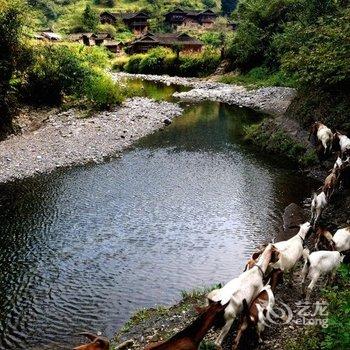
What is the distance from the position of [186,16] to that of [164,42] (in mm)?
36225

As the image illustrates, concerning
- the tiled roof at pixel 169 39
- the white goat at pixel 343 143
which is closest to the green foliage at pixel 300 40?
the white goat at pixel 343 143

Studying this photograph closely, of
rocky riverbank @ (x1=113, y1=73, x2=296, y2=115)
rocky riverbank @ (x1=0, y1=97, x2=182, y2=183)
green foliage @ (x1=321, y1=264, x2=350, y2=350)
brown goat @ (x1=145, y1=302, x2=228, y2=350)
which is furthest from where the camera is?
rocky riverbank @ (x1=113, y1=73, x2=296, y2=115)

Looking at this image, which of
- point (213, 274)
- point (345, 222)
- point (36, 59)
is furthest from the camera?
point (36, 59)

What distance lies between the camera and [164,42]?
97.6 m

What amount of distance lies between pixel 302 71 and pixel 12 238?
59.5 ft

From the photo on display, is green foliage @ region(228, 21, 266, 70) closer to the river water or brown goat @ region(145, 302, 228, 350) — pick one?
the river water

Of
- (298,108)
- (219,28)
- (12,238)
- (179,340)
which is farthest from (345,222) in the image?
(219,28)

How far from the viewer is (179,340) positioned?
7508 millimetres

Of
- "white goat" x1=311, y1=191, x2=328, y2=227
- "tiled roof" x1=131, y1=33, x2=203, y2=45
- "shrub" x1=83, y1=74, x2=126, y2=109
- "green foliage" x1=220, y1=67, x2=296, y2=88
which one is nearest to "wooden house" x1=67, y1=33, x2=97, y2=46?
"tiled roof" x1=131, y1=33, x2=203, y2=45

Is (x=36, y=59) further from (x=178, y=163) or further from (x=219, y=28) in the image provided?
(x=219, y=28)

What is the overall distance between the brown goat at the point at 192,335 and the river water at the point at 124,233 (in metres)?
4.62

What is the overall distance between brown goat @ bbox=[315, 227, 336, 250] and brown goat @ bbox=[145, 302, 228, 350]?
5.08m

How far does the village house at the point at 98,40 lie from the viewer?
340 ft

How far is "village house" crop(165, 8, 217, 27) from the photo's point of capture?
422 ft
